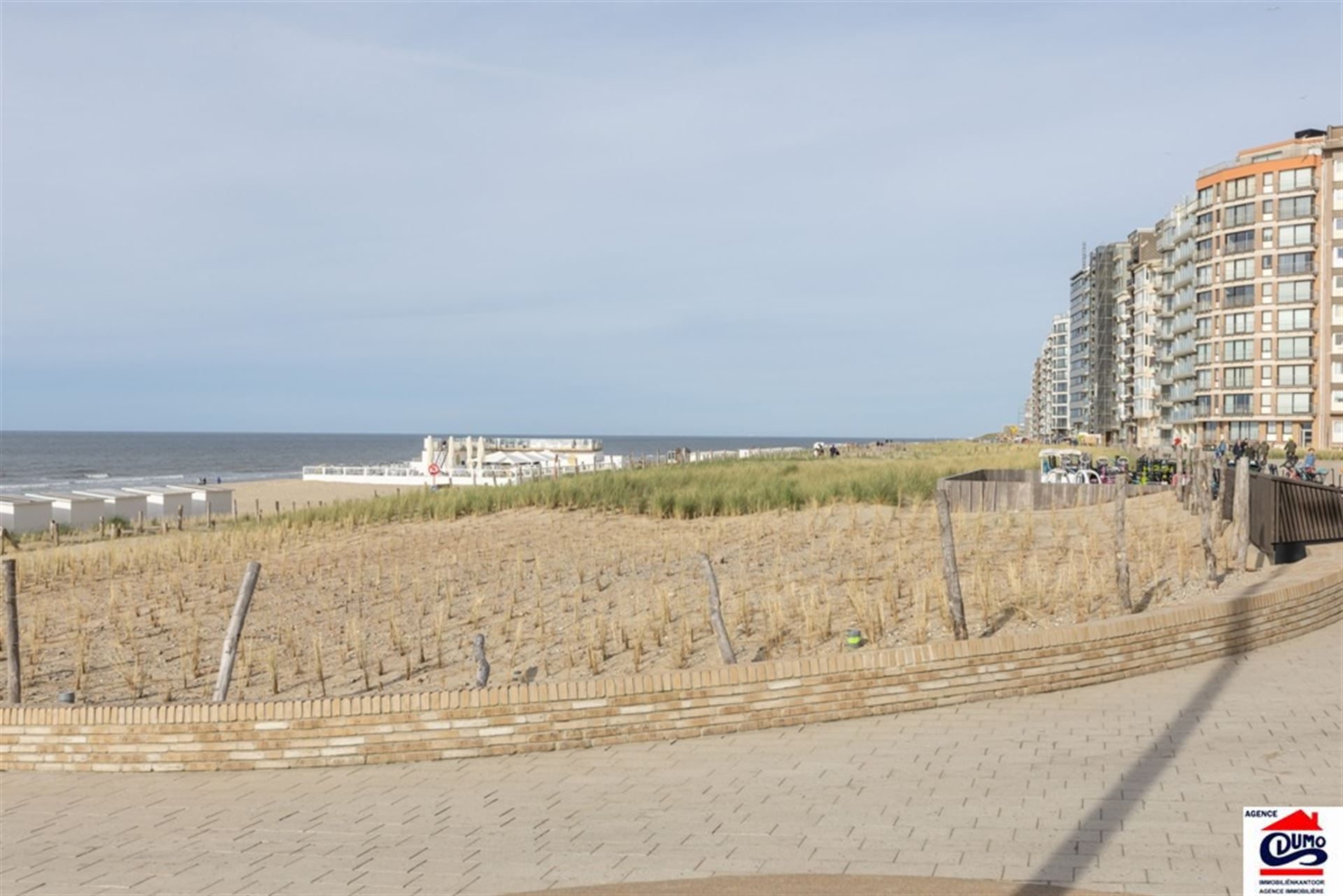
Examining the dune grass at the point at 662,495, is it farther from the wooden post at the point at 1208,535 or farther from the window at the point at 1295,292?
the window at the point at 1295,292

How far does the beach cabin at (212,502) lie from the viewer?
159ft

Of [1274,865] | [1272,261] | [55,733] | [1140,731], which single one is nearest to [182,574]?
[55,733]

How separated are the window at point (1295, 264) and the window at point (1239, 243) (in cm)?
233

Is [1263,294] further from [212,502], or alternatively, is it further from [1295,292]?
[212,502]

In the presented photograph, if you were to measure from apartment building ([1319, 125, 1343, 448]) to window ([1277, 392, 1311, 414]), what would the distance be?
0.84 m

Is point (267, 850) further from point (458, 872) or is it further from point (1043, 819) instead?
point (1043, 819)

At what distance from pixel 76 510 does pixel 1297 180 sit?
236 feet

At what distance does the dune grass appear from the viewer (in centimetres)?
2859

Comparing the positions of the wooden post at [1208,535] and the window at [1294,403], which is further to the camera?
the window at [1294,403]

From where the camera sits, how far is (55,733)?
32.9 ft

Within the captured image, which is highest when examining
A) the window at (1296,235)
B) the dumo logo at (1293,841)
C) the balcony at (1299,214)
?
the balcony at (1299,214)

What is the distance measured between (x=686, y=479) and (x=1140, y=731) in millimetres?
26256

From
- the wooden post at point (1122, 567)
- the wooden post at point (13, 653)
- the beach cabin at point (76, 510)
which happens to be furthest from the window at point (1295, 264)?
the wooden post at point (13, 653)

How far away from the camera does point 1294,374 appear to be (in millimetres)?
78625
